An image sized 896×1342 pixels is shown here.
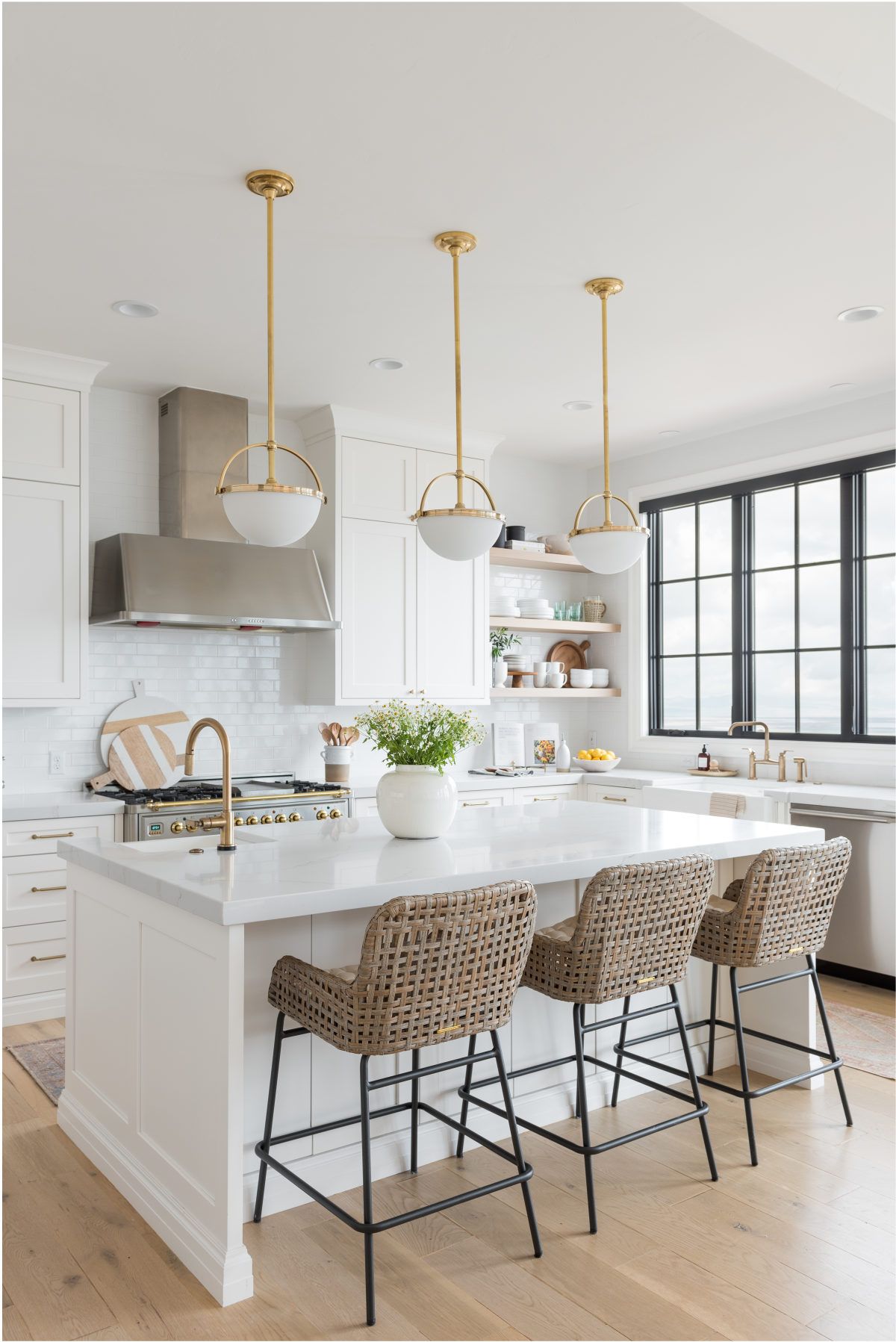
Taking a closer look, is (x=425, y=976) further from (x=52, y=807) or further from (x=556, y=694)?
(x=556, y=694)

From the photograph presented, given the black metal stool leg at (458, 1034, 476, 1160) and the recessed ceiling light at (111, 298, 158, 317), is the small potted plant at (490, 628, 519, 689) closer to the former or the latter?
the recessed ceiling light at (111, 298, 158, 317)

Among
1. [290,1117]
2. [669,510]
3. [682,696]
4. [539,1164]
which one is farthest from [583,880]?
[669,510]

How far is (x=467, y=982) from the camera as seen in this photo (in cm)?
232

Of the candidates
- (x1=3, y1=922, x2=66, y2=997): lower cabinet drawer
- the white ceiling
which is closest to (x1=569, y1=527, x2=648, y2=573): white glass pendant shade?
the white ceiling

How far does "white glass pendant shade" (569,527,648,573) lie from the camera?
3.31 m

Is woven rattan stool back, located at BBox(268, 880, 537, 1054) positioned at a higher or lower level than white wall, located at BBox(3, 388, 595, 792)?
lower

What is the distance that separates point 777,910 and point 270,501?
6.24 ft

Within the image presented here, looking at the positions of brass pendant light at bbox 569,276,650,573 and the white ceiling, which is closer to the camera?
the white ceiling

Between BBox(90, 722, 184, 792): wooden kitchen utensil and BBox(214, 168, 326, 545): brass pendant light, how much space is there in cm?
228

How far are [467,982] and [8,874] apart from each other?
2620mm

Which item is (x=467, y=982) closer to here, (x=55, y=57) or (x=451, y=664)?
(x=55, y=57)

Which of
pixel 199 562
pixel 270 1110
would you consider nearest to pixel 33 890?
pixel 199 562

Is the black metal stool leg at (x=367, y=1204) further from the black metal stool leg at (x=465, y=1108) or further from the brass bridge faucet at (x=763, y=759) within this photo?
the brass bridge faucet at (x=763, y=759)

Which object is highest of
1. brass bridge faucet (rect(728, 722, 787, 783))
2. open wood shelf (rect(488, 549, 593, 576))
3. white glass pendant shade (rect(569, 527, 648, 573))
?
open wood shelf (rect(488, 549, 593, 576))
